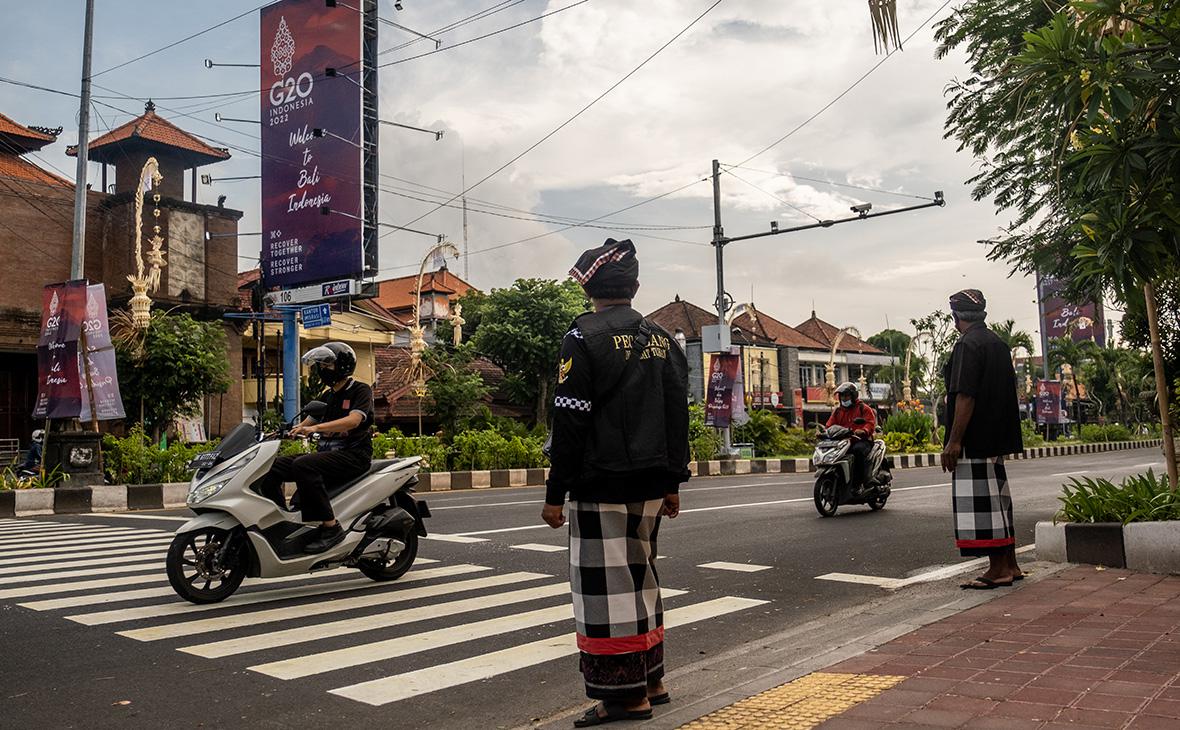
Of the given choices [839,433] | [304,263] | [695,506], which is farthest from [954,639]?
[304,263]

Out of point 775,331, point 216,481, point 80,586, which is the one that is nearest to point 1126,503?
point 216,481

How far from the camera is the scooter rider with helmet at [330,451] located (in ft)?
20.7

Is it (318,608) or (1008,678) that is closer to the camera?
(1008,678)

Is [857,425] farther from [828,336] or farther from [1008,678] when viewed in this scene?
[828,336]

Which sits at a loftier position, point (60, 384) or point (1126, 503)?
point (60, 384)

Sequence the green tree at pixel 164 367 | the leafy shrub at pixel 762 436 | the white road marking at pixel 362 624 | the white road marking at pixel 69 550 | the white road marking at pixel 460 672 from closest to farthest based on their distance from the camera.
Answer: the white road marking at pixel 460 672, the white road marking at pixel 362 624, the white road marking at pixel 69 550, the green tree at pixel 164 367, the leafy shrub at pixel 762 436

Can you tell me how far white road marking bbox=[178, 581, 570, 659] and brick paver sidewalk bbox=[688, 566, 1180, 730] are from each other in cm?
253

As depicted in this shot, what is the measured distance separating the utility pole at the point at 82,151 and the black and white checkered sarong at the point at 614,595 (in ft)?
51.8

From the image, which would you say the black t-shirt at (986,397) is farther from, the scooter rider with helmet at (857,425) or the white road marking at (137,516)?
the white road marking at (137,516)

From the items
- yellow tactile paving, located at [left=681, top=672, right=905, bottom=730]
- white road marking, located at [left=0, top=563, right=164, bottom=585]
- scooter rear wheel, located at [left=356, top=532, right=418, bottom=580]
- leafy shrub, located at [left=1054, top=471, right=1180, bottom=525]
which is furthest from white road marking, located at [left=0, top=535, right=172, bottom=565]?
leafy shrub, located at [left=1054, top=471, right=1180, bottom=525]

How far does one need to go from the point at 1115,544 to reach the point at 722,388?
1991cm

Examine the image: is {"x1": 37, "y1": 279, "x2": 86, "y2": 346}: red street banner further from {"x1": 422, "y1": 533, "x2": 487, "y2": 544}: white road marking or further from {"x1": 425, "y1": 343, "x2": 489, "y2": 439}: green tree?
{"x1": 425, "y1": 343, "x2": 489, "y2": 439}: green tree

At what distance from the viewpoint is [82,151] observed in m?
18.0

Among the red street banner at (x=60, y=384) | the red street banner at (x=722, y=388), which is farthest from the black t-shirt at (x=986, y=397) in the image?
the red street banner at (x=722, y=388)
